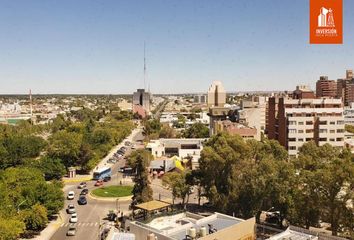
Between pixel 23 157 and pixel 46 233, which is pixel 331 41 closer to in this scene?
pixel 46 233

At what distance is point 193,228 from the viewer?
16094 millimetres

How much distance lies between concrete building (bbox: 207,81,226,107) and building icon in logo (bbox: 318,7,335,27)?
5902cm

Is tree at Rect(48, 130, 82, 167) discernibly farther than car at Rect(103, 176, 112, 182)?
Yes

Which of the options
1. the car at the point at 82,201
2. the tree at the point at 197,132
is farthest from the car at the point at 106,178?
the tree at the point at 197,132

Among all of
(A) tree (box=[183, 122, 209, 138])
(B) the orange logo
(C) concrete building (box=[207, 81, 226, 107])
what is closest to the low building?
(B) the orange logo

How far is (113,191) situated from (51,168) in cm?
758

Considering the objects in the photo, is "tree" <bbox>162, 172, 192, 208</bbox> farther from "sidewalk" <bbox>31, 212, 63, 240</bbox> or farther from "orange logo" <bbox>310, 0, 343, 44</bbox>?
"orange logo" <bbox>310, 0, 343, 44</bbox>

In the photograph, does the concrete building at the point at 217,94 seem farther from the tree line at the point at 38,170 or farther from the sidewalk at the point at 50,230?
the sidewalk at the point at 50,230

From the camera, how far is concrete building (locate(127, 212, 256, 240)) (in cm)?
1581

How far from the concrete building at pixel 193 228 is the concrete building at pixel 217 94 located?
57370 millimetres

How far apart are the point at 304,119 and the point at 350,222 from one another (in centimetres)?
2344

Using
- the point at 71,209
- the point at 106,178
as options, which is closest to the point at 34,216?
the point at 71,209

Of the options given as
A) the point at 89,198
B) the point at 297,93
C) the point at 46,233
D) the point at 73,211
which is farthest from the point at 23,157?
the point at 297,93

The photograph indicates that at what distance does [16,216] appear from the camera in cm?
2397
